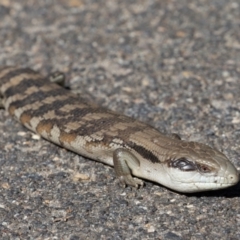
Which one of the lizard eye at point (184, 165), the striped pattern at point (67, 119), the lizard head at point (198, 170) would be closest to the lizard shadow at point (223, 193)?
the lizard head at point (198, 170)

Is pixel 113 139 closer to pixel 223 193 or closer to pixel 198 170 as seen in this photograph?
pixel 198 170

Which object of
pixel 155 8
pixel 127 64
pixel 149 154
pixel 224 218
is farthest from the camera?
pixel 155 8

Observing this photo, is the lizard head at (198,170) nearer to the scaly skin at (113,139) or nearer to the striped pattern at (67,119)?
the scaly skin at (113,139)

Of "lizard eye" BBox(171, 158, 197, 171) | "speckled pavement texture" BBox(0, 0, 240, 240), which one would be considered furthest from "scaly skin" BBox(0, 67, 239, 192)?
"speckled pavement texture" BBox(0, 0, 240, 240)

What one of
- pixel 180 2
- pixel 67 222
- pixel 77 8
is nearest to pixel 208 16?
pixel 180 2

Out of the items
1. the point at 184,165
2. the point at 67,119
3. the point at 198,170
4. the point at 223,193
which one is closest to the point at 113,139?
the point at 67,119

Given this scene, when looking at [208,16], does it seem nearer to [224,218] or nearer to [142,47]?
[142,47]

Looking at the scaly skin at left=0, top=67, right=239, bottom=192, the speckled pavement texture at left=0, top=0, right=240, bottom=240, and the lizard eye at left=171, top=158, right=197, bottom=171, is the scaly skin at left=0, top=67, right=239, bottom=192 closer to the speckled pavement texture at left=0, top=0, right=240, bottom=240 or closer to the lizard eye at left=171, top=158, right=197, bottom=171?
the lizard eye at left=171, top=158, right=197, bottom=171
